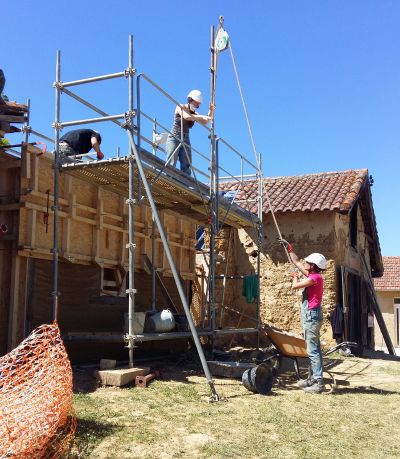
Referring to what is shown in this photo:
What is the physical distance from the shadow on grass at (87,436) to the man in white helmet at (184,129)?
493cm

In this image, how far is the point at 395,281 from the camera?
27672 millimetres

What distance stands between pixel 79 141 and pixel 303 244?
7434 millimetres

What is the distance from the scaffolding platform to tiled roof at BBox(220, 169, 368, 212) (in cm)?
239

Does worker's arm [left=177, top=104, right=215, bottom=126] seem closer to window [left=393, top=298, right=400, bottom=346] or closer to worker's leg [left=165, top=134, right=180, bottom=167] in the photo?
worker's leg [left=165, top=134, right=180, bottom=167]

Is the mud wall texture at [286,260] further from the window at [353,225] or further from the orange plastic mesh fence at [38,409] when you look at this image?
the orange plastic mesh fence at [38,409]

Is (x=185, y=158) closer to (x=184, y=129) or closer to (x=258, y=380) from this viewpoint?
(x=184, y=129)

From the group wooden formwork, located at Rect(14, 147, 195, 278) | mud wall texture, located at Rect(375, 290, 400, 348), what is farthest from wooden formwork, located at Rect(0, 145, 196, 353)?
mud wall texture, located at Rect(375, 290, 400, 348)

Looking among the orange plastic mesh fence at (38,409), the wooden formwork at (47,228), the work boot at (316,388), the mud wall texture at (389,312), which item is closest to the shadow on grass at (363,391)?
the work boot at (316,388)

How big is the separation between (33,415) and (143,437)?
1.02 metres

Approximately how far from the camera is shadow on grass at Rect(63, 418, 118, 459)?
449 centimetres

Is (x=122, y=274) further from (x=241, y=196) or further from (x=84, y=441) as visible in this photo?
(x=241, y=196)

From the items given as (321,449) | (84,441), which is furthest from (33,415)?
(321,449)

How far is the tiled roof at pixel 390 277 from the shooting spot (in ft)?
89.5

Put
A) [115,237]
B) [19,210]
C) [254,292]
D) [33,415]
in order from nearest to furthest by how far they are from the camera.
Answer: [33,415] < [19,210] < [115,237] < [254,292]
